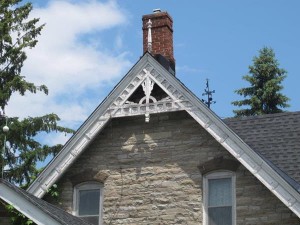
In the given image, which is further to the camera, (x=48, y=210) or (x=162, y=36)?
(x=162, y=36)

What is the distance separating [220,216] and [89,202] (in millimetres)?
3243

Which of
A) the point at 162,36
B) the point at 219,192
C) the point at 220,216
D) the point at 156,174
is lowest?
the point at 220,216

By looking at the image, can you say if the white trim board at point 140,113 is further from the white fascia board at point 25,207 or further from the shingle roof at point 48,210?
the white fascia board at point 25,207

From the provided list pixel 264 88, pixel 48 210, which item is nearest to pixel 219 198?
pixel 48 210

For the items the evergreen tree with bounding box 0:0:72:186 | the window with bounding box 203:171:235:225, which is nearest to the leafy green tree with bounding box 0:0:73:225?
the evergreen tree with bounding box 0:0:72:186

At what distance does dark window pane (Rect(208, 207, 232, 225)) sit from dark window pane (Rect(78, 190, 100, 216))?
2.79 meters

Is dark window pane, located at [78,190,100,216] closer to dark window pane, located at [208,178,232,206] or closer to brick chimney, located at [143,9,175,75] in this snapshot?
dark window pane, located at [208,178,232,206]

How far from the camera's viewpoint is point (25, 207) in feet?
50.2

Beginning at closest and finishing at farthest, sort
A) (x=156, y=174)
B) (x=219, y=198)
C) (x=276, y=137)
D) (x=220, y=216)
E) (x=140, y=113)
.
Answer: (x=220, y=216) → (x=219, y=198) → (x=156, y=174) → (x=140, y=113) → (x=276, y=137)

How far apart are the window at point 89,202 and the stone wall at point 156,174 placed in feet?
0.57

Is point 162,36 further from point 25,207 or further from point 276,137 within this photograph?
point 25,207

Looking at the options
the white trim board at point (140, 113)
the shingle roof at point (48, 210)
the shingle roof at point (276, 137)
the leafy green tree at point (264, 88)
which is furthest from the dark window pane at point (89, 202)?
the leafy green tree at point (264, 88)

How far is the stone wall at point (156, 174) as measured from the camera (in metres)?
17.0

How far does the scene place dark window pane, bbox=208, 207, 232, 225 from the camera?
672 inches
